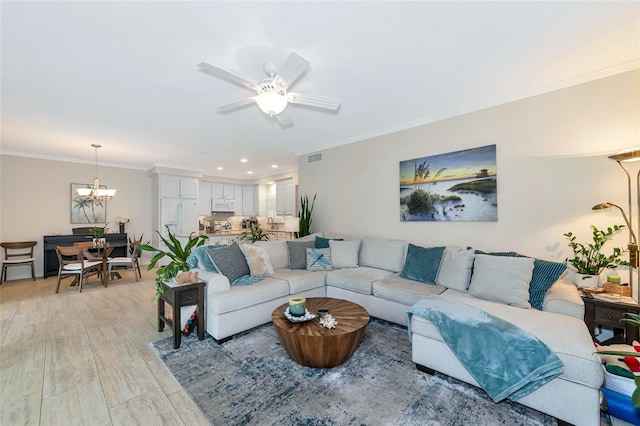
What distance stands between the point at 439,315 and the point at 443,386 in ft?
1.74

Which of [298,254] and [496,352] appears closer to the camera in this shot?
[496,352]

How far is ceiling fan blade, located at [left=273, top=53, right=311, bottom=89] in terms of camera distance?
1787 millimetres

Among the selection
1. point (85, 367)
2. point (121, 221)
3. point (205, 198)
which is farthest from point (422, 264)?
point (121, 221)

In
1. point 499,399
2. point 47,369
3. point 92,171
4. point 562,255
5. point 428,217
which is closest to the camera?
point 499,399

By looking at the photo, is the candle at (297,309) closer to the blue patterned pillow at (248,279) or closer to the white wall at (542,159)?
the blue patterned pillow at (248,279)

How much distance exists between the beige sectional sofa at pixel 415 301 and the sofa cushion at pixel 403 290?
0.04 ft

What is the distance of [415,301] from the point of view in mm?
2809

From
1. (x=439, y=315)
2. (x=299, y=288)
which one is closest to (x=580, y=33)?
(x=439, y=315)

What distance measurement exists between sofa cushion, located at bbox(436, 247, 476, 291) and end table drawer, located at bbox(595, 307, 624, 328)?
975mm

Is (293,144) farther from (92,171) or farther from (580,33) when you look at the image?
(92,171)

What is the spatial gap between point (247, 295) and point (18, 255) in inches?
238

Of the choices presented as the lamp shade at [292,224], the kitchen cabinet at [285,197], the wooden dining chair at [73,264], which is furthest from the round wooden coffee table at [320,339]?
the kitchen cabinet at [285,197]

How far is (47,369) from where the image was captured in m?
2.24

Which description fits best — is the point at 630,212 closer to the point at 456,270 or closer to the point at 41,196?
the point at 456,270
